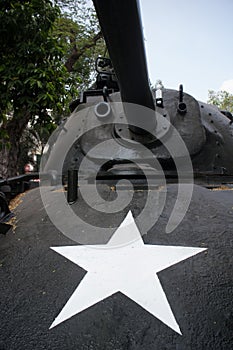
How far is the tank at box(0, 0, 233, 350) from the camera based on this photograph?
1332 mm

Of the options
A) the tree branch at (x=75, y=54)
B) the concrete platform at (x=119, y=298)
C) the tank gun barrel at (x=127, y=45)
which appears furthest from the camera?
the tree branch at (x=75, y=54)

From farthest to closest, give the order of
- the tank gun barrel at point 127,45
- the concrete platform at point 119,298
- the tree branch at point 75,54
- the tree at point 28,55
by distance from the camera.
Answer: the tree branch at point 75,54 < the tree at point 28,55 < the tank gun barrel at point 127,45 < the concrete platform at point 119,298

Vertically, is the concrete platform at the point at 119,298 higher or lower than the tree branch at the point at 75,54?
lower

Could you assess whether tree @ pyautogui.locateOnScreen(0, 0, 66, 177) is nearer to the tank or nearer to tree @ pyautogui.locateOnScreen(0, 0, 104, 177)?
tree @ pyautogui.locateOnScreen(0, 0, 104, 177)

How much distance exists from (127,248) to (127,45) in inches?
51.8

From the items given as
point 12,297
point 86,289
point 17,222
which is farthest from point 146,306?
point 17,222

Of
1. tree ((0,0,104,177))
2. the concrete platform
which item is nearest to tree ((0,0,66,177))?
tree ((0,0,104,177))

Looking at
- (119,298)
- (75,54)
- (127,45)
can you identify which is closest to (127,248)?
(119,298)

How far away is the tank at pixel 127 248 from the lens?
4.37 feet

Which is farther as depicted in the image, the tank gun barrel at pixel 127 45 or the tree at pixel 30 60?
the tree at pixel 30 60

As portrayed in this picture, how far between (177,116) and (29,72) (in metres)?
2.08

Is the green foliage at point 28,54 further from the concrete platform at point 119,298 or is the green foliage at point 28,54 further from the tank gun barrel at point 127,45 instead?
the concrete platform at point 119,298

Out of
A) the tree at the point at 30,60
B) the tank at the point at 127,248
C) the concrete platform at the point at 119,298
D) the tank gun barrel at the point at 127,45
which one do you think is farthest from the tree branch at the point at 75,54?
the concrete platform at the point at 119,298

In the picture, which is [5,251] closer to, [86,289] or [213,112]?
[86,289]
